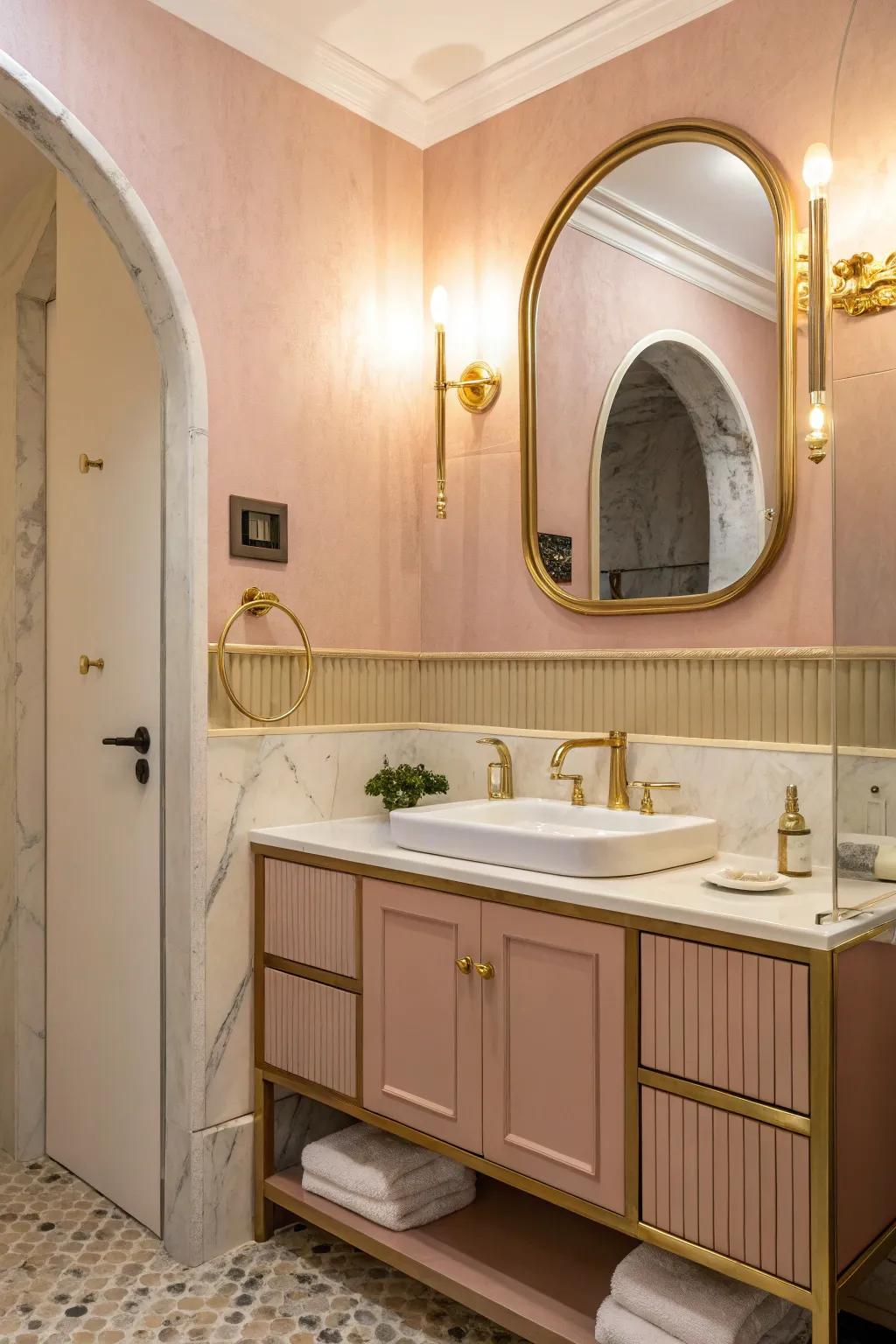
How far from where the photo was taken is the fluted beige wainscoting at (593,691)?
4.76ft

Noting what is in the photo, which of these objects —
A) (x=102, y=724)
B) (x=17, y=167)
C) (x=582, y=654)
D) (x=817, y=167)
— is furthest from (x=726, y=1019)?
(x=17, y=167)

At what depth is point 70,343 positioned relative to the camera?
8.28 ft

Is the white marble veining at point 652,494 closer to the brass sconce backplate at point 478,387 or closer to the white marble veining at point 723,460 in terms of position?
the white marble veining at point 723,460

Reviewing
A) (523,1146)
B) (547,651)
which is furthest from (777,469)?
(523,1146)

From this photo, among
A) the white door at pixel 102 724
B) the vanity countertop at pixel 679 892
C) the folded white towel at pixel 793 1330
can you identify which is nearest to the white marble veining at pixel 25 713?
the white door at pixel 102 724

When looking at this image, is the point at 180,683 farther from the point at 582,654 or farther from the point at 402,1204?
the point at 402,1204

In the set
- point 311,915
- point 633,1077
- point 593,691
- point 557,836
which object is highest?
point 593,691

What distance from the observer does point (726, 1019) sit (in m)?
1.45

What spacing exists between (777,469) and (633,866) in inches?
30.6

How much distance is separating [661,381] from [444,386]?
573 mm

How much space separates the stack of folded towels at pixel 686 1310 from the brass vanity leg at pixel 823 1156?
0.54ft

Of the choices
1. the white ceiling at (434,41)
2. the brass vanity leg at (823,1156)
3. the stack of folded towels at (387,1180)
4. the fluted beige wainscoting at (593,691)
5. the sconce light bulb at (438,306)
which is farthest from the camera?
the sconce light bulb at (438,306)

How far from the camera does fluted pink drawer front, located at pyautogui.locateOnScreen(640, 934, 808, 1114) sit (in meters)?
1.38

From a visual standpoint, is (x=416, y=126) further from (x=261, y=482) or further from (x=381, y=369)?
(x=261, y=482)
